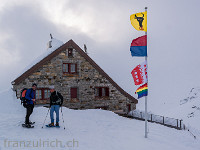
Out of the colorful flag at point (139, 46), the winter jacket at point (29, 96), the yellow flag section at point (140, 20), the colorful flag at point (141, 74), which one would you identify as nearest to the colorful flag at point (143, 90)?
the colorful flag at point (141, 74)

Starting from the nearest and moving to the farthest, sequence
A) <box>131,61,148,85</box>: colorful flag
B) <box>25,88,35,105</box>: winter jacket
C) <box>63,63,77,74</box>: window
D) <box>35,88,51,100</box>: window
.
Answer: <box>25,88,35,105</box>: winter jacket
<box>131,61,148,85</box>: colorful flag
<box>35,88,51,100</box>: window
<box>63,63,77,74</box>: window

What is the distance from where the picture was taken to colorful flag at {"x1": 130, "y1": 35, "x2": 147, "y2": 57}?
8.56m

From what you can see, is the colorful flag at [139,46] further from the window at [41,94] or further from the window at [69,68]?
the window at [41,94]

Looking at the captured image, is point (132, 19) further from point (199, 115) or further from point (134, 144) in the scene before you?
point (199, 115)

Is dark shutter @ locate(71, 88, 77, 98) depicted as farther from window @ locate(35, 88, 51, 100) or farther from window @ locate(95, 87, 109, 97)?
window @ locate(35, 88, 51, 100)

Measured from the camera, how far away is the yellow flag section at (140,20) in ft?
27.8

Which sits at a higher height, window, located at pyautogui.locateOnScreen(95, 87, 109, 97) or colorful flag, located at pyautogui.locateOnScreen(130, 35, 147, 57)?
colorful flag, located at pyautogui.locateOnScreen(130, 35, 147, 57)

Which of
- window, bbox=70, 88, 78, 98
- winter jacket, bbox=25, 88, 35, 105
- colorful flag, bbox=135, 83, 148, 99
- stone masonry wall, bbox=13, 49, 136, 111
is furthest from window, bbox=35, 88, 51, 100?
colorful flag, bbox=135, 83, 148, 99

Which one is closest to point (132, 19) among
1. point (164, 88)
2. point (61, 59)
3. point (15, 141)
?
point (15, 141)

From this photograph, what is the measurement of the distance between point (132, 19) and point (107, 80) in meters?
10.1

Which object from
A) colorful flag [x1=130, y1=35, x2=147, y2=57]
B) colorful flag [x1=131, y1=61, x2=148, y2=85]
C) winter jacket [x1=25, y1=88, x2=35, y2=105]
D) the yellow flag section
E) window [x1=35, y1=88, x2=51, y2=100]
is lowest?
window [x1=35, y1=88, x2=51, y2=100]
